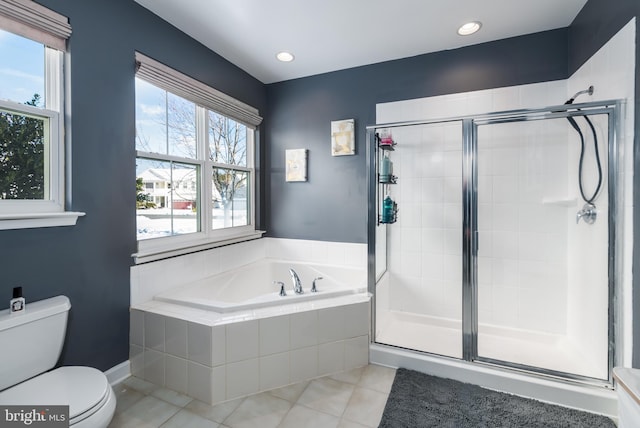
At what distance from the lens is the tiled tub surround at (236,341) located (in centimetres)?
176

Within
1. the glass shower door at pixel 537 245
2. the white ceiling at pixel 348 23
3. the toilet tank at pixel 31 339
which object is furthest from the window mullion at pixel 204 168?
the glass shower door at pixel 537 245

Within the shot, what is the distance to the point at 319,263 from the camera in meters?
3.09

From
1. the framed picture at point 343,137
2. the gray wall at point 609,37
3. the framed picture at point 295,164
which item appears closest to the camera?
the gray wall at point 609,37

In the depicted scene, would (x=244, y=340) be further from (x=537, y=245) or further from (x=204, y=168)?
(x=537, y=245)

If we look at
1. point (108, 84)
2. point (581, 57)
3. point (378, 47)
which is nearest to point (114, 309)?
point (108, 84)

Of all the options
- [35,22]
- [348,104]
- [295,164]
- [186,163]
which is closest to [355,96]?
[348,104]

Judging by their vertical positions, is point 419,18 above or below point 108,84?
above

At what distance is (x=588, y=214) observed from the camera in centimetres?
203

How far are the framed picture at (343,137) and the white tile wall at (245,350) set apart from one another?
1500 millimetres

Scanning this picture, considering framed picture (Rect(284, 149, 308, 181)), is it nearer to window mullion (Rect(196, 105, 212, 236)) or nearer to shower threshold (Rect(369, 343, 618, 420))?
window mullion (Rect(196, 105, 212, 236))

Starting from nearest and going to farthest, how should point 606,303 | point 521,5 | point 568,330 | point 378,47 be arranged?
point 606,303 → point 521,5 → point 568,330 → point 378,47

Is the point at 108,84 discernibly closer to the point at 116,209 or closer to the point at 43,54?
the point at 43,54

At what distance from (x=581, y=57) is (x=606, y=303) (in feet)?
5.43

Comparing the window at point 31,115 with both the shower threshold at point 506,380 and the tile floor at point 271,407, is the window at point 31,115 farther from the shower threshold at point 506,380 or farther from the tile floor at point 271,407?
the shower threshold at point 506,380
